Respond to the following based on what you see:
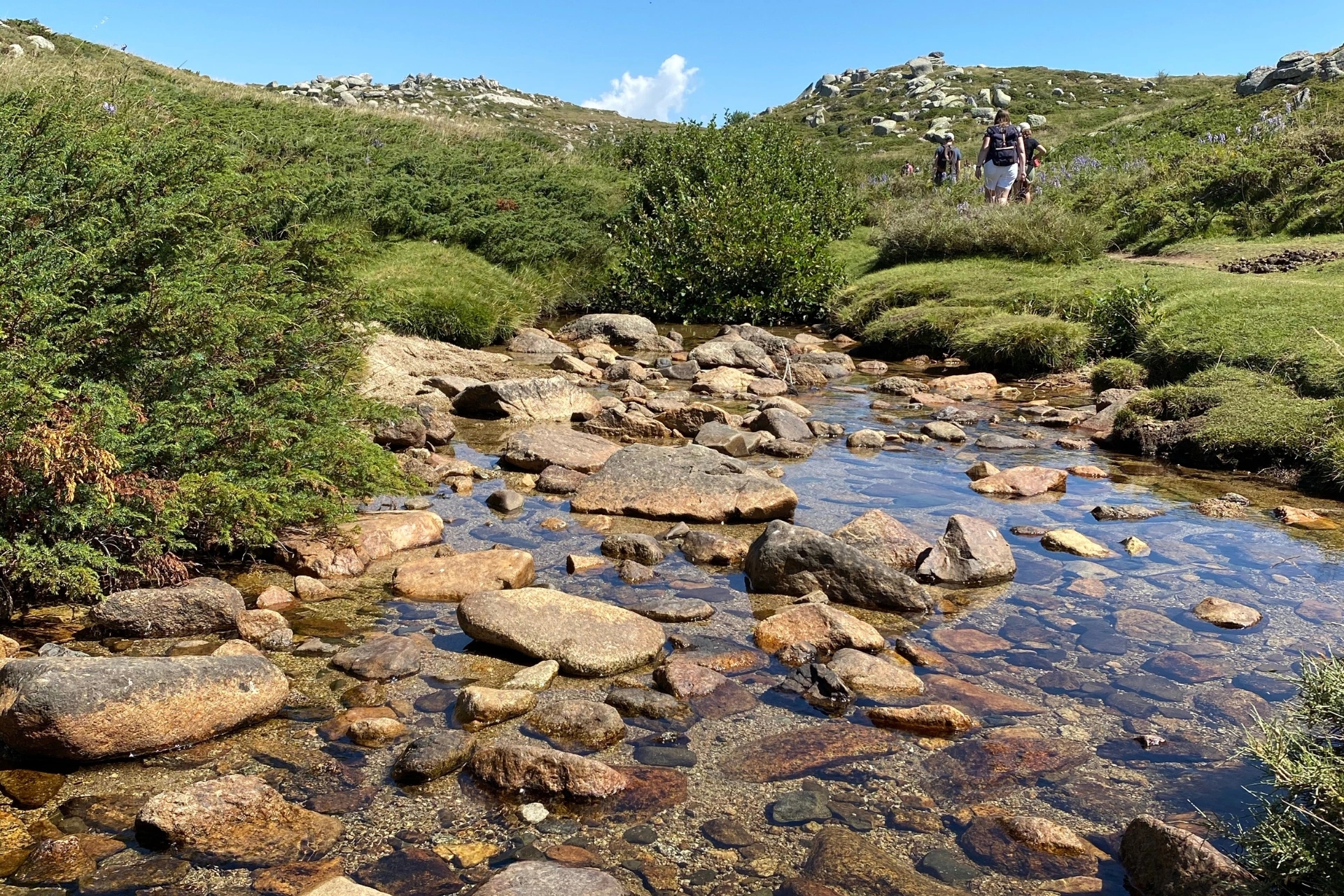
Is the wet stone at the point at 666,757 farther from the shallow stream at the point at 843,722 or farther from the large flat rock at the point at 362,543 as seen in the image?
the large flat rock at the point at 362,543

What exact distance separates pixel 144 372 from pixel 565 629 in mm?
3058

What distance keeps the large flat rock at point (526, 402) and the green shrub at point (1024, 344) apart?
7.18m

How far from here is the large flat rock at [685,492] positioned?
337 inches

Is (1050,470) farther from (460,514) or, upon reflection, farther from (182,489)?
(182,489)

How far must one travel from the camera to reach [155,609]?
18.5ft

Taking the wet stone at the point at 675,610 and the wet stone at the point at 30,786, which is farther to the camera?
the wet stone at the point at 675,610

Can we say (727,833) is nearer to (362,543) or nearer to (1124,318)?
(362,543)

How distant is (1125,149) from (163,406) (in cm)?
3358

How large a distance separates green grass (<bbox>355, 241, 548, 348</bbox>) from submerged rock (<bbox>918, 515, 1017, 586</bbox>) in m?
9.91

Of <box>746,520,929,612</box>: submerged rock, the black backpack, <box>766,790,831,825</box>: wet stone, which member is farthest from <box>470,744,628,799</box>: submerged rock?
the black backpack

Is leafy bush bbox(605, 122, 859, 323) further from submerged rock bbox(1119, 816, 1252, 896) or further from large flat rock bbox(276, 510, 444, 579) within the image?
submerged rock bbox(1119, 816, 1252, 896)

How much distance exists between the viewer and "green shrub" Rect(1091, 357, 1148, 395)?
46.2 ft

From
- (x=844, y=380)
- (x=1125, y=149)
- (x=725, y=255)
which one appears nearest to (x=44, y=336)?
(x=844, y=380)

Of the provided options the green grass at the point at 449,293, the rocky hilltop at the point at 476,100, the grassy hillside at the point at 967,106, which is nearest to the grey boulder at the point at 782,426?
the green grass at the point at 449,293
